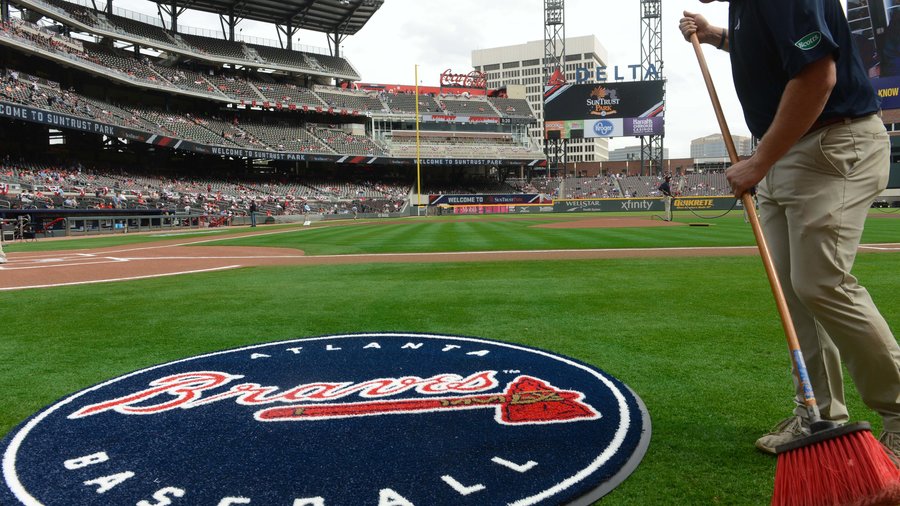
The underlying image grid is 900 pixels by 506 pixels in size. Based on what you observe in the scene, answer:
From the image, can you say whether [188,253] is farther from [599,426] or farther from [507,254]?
[599,426]

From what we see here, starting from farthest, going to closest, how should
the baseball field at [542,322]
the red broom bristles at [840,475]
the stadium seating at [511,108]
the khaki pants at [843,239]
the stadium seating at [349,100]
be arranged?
the stadium seating at [511,108], the stadium seating at [349,100], the baseball field at [542,322], the khaki pants at [843,239], the red broom bristles at [840,475]

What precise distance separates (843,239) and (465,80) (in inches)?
3334

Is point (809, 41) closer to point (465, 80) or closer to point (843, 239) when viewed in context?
point (843, 239)

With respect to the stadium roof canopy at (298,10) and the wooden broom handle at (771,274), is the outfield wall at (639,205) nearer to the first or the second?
the stadium roof canopy at (298,10)

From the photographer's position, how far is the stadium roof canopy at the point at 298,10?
52.8 meters

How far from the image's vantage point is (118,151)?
45219 mm

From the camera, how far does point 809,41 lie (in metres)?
2.12

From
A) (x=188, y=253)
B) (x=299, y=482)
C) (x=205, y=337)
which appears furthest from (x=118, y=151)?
(x=299, y=482)

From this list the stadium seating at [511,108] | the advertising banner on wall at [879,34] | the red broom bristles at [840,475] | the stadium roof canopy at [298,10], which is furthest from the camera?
the stadium seating at [511,108]

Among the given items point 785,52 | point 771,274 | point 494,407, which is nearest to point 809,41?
point 785,52

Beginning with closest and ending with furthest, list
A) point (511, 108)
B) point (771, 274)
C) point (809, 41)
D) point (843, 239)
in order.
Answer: point (809, 41) → point (843, 239) → point (771, 274) → point (511, 108)

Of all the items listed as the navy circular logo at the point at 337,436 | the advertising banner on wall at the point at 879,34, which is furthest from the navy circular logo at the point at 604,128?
the navy circular logo at the point at 337,436

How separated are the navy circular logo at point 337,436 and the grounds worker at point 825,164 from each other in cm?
97

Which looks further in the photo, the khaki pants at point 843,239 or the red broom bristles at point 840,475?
the khaki pants at point 843,239
